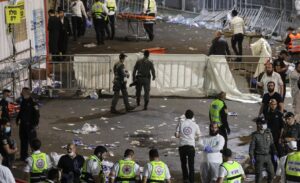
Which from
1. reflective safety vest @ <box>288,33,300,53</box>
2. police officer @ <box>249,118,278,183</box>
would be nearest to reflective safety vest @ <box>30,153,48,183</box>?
police officer @ <box>249,118,278,183</box>

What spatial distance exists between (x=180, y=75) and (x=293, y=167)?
9977 millimetres

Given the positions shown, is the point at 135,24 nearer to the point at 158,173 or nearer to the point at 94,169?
the point at 94,169

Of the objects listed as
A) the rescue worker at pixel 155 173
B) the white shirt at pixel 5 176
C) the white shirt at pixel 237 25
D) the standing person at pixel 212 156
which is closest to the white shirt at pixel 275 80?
the standing person at pixel 212 156

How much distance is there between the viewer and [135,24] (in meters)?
33.2

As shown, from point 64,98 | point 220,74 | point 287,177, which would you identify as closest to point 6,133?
point 287,177

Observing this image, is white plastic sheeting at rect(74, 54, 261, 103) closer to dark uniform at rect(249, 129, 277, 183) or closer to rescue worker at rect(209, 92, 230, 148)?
rescue worker at rect(209, 92, 230, 148)

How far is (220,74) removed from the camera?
22047 millimetres

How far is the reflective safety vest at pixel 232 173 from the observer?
12883 millimetres

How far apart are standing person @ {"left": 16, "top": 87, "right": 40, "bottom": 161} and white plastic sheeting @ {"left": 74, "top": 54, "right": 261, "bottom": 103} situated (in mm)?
5959

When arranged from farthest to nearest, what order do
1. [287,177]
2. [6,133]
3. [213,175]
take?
[6,133] < [213,175] < [287,177]

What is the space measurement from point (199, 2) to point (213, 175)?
2203 centimetres

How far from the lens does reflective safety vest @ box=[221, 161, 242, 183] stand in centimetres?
1288

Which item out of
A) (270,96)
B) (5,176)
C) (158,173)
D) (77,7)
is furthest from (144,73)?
(77,7)

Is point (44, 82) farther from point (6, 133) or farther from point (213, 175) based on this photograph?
point (213, 175)
